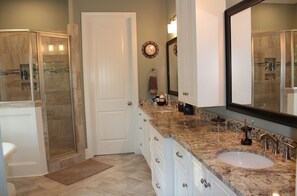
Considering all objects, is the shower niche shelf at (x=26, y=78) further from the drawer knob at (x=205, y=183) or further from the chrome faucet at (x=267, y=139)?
the chrome faucet at (x=267, y=139)

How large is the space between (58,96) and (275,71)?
3529 mm

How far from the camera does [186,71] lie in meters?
2.57

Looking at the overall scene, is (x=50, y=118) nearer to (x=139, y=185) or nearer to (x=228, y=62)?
(x=139, y=185)

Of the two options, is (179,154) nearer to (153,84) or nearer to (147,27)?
(153,84)

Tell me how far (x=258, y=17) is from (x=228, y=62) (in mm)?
504

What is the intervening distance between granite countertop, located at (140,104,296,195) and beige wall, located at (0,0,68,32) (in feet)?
11.0

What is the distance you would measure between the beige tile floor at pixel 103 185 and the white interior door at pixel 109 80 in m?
0.79

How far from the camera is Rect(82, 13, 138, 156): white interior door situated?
438 centimetres

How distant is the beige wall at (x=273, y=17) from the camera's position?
163cm

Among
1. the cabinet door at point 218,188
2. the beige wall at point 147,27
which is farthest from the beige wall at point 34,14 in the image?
the cabinet door at point 218,188

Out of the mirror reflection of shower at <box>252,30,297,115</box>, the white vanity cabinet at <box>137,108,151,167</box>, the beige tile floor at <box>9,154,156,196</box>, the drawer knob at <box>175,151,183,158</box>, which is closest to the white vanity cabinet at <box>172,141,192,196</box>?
the drawer knob at <box>175,151,183,158</box>

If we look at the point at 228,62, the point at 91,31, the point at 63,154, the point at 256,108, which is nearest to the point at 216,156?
the point at 256,108

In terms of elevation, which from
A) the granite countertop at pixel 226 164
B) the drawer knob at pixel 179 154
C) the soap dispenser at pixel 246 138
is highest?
the soap dispenser at pixel 246 138

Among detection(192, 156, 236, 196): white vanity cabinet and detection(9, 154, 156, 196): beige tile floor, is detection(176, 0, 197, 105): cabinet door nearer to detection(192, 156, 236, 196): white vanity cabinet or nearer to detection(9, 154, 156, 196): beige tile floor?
detection(192, 156, 236, 196): white vanity cabinet
